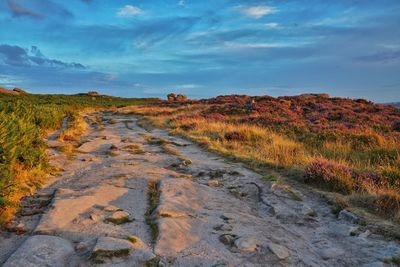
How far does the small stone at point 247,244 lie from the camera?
6.11 metres

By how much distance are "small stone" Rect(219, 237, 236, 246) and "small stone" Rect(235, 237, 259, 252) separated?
10 cm

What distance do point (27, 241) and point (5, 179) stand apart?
2630 mm

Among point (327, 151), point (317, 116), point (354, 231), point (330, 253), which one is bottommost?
point (330, 253)

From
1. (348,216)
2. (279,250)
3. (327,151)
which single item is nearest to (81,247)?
(279,250)

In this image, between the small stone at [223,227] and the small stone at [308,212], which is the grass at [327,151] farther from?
the small stone at [223,227]

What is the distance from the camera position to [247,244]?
20.5 ft

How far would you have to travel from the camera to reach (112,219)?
7.23 m

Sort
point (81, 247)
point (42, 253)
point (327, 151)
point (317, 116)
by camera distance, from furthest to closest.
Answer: point (317, 116) → point (327, 151) → point (81, 247) → point (42, 253)

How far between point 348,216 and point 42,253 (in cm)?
564

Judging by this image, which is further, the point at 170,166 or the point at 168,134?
the point at 168,134

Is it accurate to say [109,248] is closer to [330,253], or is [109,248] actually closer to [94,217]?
[94,217]

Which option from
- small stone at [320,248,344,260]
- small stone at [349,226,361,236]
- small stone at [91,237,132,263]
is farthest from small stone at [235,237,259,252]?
small stone at [349,226,361,236]

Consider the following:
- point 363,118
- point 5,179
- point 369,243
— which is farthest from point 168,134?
point 369,243

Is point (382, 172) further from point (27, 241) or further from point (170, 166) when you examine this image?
point (27, 241)
